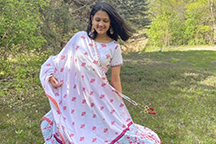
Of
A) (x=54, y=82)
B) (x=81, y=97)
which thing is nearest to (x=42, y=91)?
(x=54, y=82)

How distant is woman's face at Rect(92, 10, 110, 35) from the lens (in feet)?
8.02

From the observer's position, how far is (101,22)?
2449mm

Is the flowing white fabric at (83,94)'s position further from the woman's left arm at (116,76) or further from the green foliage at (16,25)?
the green foliage at (16,25)

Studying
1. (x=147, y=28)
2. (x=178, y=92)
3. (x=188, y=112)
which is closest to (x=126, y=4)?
(x=147, y=28)

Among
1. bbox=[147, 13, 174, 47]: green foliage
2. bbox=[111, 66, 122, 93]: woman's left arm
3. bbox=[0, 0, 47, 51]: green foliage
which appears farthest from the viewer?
bbox=[147, 13, 174, 47]: green foliage

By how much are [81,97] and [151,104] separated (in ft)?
9.89

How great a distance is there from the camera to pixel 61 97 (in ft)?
8.38

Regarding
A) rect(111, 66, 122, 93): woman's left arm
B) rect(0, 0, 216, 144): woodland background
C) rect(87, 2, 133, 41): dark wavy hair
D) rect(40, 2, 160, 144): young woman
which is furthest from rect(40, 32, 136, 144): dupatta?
rect(0, 0, 216, 144): woodland background

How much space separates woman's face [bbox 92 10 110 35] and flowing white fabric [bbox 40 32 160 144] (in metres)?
0.16

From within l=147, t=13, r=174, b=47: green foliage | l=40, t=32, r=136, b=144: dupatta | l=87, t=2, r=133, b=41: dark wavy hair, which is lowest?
l=147, t=13, r=174, b=47: green foliage

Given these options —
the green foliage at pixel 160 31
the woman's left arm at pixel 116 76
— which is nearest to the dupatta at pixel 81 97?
the woman's left arm at pixel 116 76

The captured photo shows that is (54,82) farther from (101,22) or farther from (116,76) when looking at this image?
(101,22)

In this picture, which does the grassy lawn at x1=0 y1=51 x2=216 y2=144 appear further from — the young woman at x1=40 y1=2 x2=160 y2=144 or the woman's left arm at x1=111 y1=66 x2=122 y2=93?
the woman's left arm at x1=111 y1=66 x2=122 y2=93

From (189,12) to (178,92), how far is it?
81.5ft
